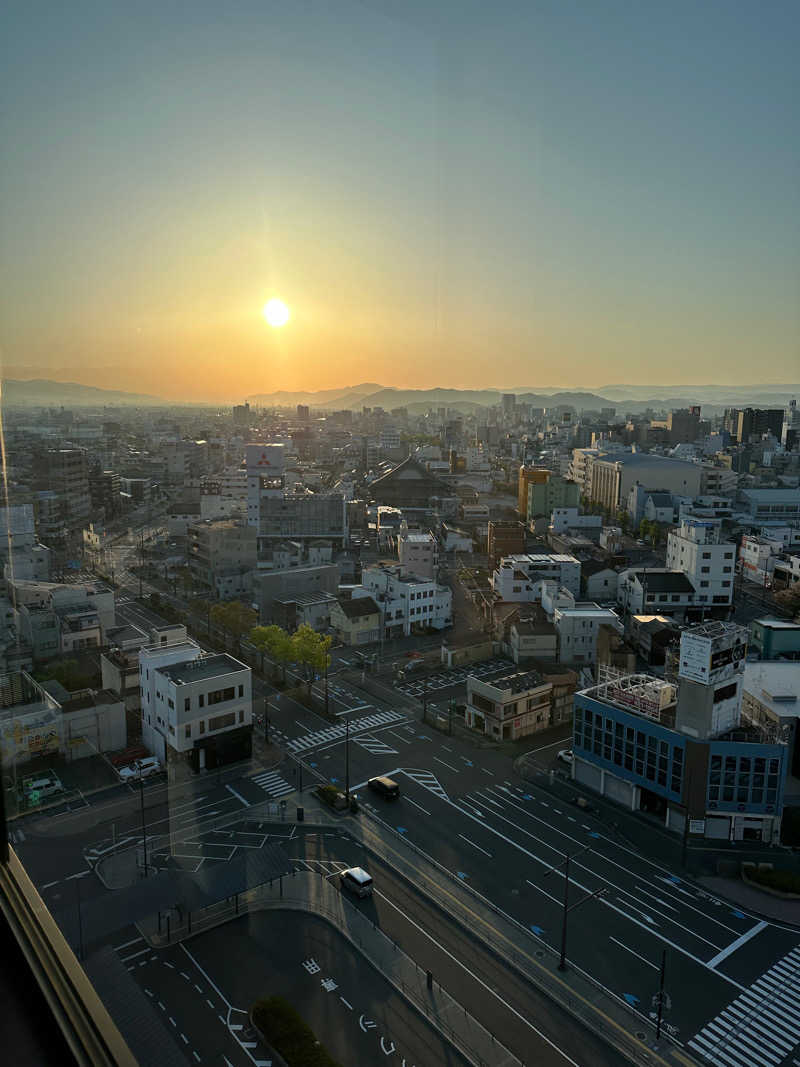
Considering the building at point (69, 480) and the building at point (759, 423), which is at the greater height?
the building at point (759, 423)

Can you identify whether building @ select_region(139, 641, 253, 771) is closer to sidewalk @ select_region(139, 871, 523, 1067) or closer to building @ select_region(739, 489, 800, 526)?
sidewalk @ select_region(139, 871, 523, 1067)

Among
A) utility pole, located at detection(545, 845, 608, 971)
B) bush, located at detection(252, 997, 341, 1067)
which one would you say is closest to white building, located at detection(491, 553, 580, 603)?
utility pole, located at detection(545, 845, 608, 971)

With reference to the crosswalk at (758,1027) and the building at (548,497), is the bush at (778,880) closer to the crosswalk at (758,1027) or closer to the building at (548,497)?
the crosswalk at (758,1027)

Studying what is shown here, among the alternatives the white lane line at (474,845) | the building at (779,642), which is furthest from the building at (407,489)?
the white lane line at (474,845)

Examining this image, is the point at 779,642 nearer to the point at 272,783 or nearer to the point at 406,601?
the point at 406,601

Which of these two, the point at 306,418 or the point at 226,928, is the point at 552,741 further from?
the point at 306,418

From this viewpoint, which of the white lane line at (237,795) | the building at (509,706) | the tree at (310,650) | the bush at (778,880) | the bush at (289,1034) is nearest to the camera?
the bush at (289,1034)
